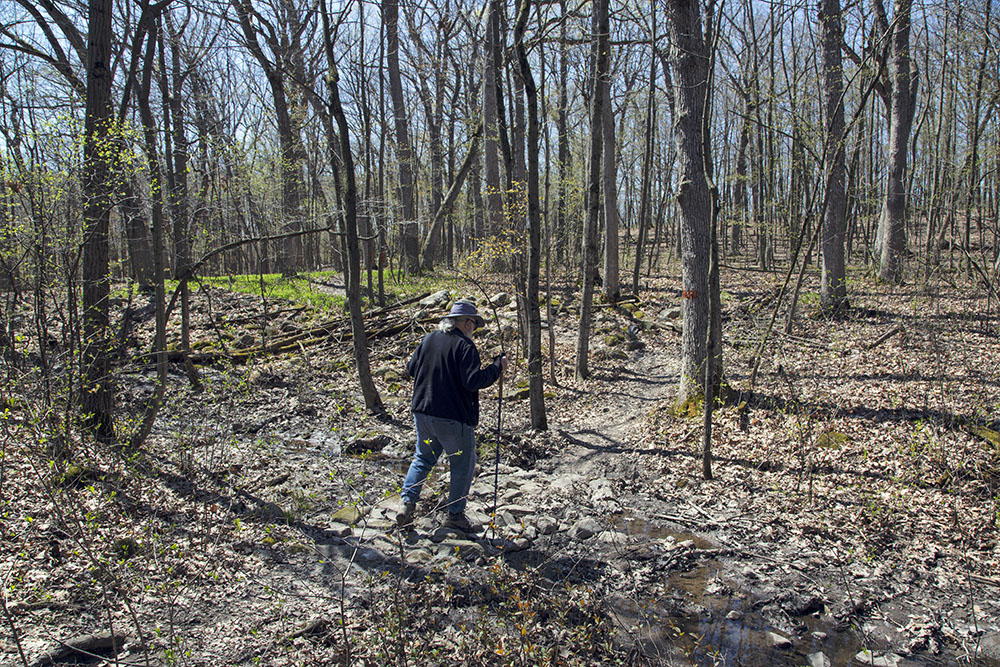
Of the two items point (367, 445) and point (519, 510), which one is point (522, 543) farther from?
point (367, 445)

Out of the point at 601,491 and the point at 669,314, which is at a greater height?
the point at 669,314

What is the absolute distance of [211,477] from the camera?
609cm

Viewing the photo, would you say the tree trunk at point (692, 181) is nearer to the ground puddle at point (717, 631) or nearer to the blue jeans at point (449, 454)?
the ground puddle at point (717, 631)

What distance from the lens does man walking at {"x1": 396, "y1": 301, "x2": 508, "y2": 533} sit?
16.4 feet

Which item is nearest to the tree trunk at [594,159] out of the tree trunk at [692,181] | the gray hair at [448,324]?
the tree trunk at [692,181]

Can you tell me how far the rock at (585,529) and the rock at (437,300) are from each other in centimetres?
865

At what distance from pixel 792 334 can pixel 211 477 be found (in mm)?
10348

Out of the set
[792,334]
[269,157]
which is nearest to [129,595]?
[792,334]

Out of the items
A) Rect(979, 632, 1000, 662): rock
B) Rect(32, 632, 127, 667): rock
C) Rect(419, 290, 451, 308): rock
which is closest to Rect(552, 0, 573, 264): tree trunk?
Rect(419, 290, 451, 308): rock

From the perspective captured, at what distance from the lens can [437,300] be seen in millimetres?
13758

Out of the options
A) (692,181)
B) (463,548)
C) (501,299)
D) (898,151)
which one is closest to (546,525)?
(463,548)

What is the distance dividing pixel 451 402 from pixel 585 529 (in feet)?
6.01

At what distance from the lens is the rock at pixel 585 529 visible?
5.34m

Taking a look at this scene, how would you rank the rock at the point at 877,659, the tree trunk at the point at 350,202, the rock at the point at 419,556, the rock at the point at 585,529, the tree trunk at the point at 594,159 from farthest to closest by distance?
the tree trunk at the point at 594,159 → the tree trunk at the point at 350,202 → the rock at the point at 585,529 → the rock at the point at 419,556 → the rock at the point at 877,659
